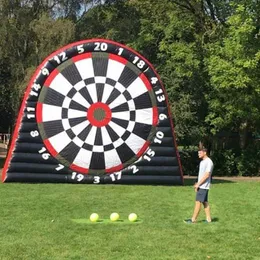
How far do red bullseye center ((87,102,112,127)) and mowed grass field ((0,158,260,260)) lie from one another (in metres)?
1.82

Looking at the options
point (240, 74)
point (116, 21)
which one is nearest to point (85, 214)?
point (240, 74)

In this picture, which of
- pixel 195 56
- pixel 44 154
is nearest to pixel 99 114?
pixel 44 154

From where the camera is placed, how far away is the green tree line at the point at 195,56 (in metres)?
18.1

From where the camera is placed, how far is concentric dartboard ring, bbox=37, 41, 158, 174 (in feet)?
45.0

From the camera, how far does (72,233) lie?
25.6 ft

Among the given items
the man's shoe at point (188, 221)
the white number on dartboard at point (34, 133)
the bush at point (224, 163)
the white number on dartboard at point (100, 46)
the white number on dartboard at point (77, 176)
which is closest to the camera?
the man's shoe at point (188, 221)

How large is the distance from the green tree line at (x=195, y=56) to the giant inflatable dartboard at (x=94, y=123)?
4812 mm

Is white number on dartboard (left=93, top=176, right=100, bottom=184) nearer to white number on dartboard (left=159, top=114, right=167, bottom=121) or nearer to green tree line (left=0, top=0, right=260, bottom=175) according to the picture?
white number on dartboard (left=159, top=114, right=167, bottom=121)

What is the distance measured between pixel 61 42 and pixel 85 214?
16231 millimetres

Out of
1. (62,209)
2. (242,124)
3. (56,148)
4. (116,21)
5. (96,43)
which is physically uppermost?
(116,21)

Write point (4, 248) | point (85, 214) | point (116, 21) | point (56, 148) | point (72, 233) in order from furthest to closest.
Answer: point (116, 21)
point (56, 148)
point (85, 214)
point (72, 233)
point (4, 248)

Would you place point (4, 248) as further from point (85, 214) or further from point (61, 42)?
point (61, 42)

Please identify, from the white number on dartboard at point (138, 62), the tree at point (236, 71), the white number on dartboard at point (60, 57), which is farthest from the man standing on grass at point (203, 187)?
the tree at point (236, 71)

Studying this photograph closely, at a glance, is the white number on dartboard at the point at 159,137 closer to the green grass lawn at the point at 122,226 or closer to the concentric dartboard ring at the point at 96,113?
the concentric dartboard ring at the point at 96,113
